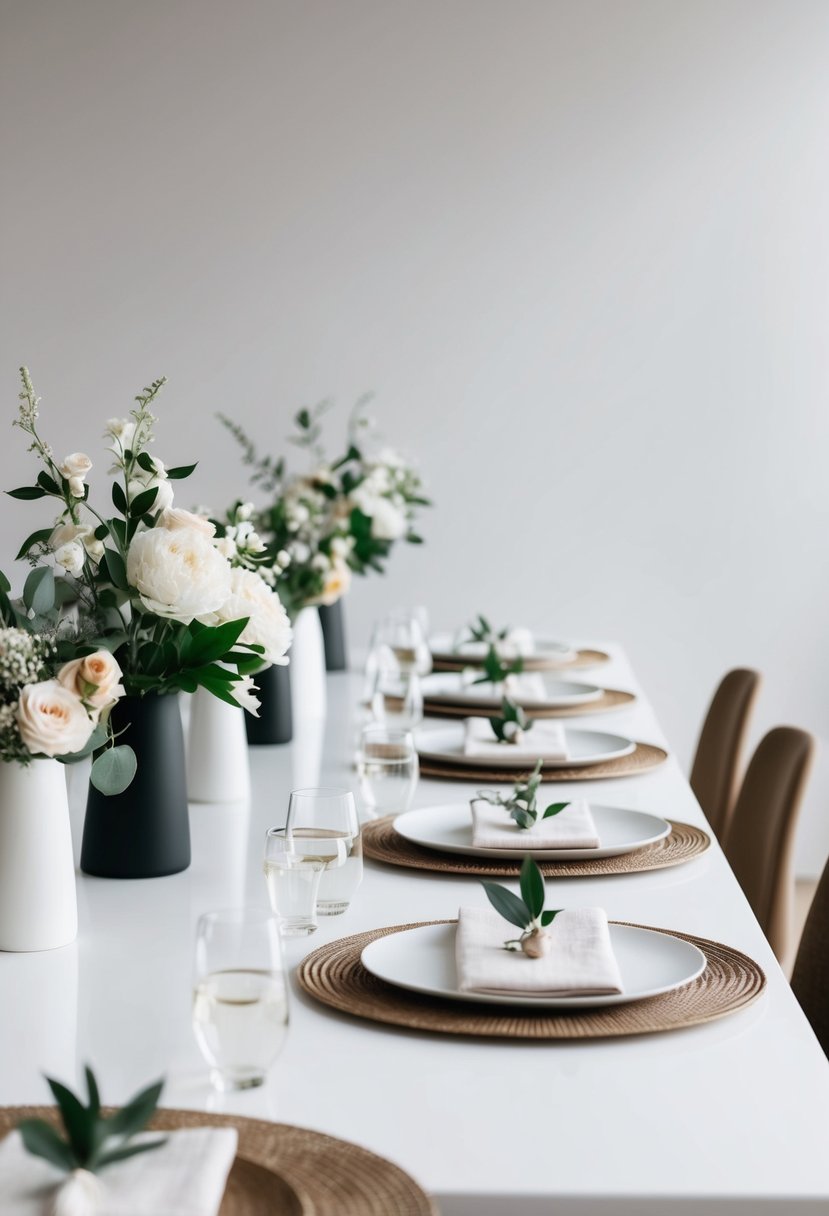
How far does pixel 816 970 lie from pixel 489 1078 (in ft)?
2.83

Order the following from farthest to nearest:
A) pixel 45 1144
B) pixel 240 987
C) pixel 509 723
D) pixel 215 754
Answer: pixel 509 723 < pixel 215 754 < pixel 240 987 < pixel 45 1144

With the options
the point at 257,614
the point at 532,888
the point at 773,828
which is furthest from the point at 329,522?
the point at 532,888

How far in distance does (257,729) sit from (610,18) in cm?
298

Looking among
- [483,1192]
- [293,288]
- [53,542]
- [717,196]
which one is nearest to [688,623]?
[717,196]

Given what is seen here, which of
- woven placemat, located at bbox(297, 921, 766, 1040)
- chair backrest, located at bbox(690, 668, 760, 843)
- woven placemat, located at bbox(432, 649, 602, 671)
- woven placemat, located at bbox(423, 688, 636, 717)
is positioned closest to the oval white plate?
woven placemat, located at bbox(297, 921, 766, 1040)

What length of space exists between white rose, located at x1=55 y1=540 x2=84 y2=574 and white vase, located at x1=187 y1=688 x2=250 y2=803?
0.52 metres

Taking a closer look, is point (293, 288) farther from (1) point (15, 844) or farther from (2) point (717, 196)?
(1) point (15, 844)

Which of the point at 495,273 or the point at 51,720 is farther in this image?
the point at 495,273

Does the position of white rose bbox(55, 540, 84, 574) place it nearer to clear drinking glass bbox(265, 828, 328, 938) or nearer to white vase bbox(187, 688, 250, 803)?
clear drinking glass bbox(265, 828, 328, 938)

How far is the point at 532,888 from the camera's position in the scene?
3.86 ft

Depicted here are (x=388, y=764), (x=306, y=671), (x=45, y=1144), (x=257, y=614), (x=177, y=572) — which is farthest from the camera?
(x=306, y=671)

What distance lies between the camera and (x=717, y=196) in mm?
4348

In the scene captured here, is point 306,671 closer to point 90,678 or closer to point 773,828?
point 773,828

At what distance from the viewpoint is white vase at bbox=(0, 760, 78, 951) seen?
4.21 feet
